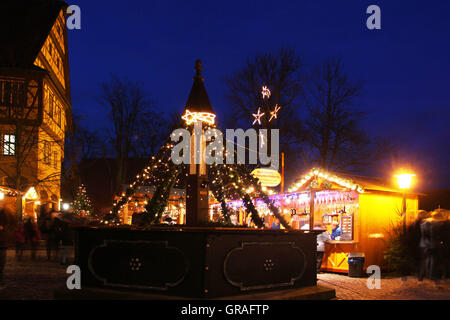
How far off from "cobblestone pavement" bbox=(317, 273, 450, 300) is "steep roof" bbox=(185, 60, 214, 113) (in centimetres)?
504

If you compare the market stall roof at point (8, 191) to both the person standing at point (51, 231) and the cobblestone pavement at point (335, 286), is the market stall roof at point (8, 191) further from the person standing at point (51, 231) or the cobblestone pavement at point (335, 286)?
the cobblestone pavement at point (335, 286)

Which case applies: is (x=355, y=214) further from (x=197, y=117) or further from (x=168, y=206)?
(x=168, y=206)

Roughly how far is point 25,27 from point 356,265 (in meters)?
27.6

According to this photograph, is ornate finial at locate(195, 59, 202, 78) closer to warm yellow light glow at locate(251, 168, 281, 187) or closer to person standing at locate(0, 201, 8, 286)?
person standing at locate(0, 201, 8, 286)

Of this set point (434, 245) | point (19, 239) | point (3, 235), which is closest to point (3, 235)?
point (3, 235)

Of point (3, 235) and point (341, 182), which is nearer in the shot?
point (3, 235)

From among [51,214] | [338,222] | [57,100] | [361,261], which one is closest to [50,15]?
[57,100]

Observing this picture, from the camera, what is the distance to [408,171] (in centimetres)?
1289

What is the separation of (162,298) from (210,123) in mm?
3942

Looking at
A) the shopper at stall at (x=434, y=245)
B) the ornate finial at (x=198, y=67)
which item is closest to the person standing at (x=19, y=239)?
the ornate finial at (x=198, y=67)

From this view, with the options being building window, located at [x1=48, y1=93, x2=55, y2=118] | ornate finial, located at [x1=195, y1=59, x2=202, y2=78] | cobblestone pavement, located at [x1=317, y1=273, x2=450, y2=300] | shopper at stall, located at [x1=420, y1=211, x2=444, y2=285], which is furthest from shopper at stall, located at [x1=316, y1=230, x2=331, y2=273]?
building window, located at [x1=48, y1=93, x2=55, y2=118]

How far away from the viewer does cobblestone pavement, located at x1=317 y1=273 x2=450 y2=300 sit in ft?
31.8

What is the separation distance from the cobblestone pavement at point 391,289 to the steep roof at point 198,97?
198 inches

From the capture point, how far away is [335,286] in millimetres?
11648
